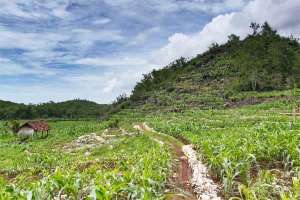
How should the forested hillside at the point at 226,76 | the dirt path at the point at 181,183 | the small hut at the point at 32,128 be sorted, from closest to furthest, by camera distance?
the dirt path at the point at 181,183
the small hut at the point at 32,128
the forested hillside at the point at 226,76

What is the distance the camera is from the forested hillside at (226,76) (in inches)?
3226

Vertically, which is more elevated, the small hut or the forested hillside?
the forested hillside

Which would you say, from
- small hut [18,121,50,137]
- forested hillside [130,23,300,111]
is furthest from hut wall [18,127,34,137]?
forested hillside [130,23,300,111]

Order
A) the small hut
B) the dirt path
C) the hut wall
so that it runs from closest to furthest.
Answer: the dirt path
the small hut
the hut wall

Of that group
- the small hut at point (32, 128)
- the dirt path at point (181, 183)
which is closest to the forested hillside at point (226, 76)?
the small hut at point (32, 128)

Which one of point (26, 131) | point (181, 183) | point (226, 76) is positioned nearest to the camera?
point (181, 183)

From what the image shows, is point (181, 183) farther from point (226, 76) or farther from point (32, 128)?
point (226, 76)

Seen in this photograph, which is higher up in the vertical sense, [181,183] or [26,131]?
[181,183]

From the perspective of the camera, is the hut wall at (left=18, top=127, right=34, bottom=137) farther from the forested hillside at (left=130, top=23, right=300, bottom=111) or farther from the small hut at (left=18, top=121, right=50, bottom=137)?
the forested hillside at (left=130, top=23, right=300, bottom=111)

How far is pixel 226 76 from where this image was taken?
322ft

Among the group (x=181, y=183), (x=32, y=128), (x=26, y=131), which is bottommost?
(x=26, y=131)

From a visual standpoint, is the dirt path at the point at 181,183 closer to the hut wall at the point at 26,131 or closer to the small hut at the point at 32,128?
the small hut at the point at 32,128

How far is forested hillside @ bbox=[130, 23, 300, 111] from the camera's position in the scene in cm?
8194

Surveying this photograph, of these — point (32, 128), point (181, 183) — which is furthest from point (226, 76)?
point (181, 183)
